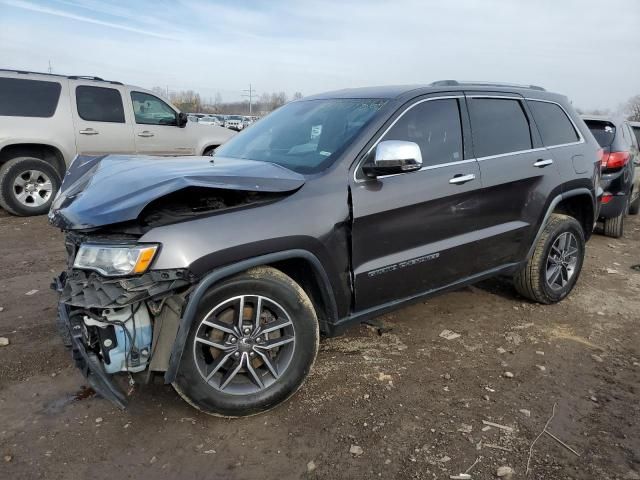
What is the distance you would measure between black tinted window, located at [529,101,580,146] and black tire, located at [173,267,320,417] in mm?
2747

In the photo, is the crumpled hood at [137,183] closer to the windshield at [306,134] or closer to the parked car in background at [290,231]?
the parked car in background at [290,231]

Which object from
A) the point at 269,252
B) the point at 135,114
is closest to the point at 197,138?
the point at 135,114

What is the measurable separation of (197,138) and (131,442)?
759 centimetres

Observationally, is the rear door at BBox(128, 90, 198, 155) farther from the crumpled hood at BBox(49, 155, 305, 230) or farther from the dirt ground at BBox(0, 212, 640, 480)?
the crumpled hood at BBox(49, 155, 305, 230)

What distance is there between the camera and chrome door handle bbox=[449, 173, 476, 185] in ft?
11.3

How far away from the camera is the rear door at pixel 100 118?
8203 mm

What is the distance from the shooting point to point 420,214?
10.8ft

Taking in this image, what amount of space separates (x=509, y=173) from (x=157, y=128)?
6953 millimetres

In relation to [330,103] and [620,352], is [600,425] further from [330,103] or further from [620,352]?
[330,103]

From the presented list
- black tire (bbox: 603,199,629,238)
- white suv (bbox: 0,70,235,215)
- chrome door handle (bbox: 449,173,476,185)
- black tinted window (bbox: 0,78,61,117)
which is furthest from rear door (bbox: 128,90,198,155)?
black tire (bbox: 603,199,629,238)

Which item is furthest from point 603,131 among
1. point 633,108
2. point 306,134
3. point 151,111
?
point 633,108

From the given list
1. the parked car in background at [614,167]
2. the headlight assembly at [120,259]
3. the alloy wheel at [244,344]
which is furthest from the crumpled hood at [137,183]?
the parked car in background at [614,167]

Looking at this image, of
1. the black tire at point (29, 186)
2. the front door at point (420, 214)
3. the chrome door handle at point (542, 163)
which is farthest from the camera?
the black tire at point (29, 186)

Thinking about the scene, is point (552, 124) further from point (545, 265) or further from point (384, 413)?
point (384, 413)
